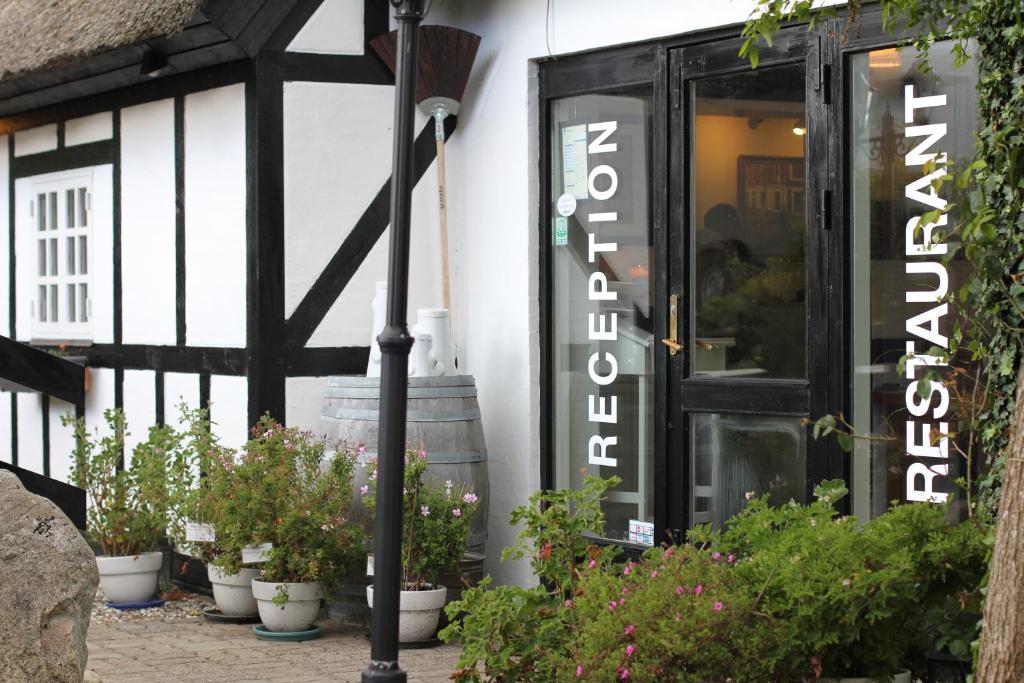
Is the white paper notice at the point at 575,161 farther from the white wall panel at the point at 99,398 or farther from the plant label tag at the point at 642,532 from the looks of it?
the white wall panel at the point at 99,398

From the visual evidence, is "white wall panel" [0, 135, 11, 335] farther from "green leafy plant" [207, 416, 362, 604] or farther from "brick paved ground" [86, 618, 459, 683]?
"green leafy plant" [207, 416, 362, 604]

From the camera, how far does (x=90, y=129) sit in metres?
9.49

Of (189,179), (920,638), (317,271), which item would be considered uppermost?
(189,179)

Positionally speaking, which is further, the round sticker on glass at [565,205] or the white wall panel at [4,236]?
the white wall panel at [4,236]

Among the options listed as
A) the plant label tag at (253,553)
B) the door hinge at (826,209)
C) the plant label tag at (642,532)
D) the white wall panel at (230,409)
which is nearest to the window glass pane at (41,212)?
the white wall panel at (230,409)

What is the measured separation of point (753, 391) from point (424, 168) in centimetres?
245

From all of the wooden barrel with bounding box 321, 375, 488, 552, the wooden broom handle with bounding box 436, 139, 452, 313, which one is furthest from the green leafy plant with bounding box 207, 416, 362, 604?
the wooden broom handle with bounding box 436, 139, 452, 313

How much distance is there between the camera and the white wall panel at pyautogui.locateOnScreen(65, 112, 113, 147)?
9281 millimetres

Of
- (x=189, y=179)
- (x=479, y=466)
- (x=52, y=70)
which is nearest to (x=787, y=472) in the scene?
(x=479, y=466)

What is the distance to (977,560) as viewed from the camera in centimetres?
456

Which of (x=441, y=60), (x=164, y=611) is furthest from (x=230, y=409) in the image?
(x=441, y=60)

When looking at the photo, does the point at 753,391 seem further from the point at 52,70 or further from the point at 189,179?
the point at 52,70

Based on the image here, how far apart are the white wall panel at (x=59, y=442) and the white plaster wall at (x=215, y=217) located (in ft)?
7.03

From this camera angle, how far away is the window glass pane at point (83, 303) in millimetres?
9523
